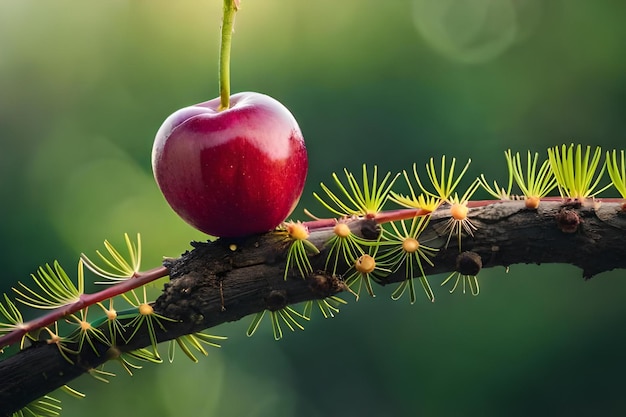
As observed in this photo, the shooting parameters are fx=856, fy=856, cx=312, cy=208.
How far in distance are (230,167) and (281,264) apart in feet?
0.28

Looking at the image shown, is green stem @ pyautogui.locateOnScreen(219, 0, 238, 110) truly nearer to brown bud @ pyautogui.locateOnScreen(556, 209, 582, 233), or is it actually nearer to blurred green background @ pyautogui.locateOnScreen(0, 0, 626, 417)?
brown bud @ pyautogui.locateOnScreen(556, 209, 582, 233)

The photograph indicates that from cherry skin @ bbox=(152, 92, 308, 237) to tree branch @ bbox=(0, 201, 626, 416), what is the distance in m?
0.02

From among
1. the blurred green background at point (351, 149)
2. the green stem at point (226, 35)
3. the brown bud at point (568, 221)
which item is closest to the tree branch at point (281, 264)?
the brown bud at point (568, 221)

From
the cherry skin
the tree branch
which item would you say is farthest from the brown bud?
the cherry skin

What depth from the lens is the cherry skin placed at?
0.66 meters

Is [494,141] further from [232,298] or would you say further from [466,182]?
[232,298]

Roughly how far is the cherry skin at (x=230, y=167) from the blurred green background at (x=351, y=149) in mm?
2670

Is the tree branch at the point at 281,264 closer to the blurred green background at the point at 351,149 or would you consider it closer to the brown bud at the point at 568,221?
the brown bud at the point at 568,221

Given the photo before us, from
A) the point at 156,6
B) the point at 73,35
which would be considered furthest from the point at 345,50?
the point at 73,35

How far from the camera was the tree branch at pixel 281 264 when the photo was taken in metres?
0.60

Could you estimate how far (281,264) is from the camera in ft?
2.11

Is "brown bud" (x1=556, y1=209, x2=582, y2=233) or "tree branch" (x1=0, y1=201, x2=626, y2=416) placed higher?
"brown bud" (x1=556, y1=209, x2=582, y2=233)

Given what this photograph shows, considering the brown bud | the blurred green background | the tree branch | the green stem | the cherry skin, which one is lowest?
the blurred green background

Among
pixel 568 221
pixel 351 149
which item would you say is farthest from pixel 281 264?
pixel 351 149
